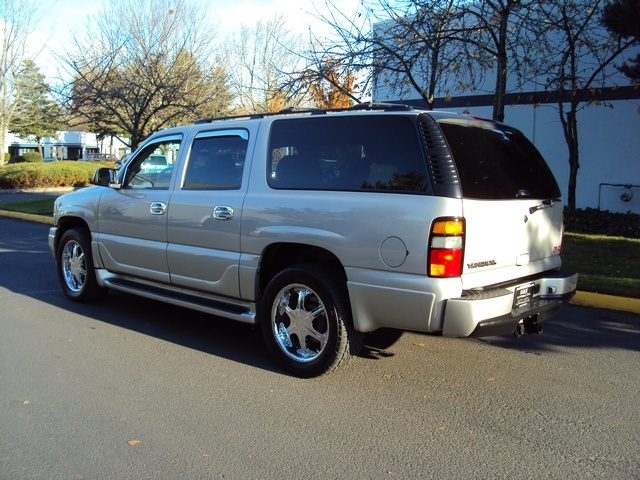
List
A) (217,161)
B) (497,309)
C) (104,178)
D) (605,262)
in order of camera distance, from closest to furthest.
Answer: (497,309)
(217,161)
(104,178)
(605,262)

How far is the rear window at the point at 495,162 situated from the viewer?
4.17 metres

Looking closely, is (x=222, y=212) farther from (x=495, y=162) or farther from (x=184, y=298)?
(x=495, y=162)

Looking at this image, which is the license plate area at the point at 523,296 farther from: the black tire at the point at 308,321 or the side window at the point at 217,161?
the side window at the point at 217,161

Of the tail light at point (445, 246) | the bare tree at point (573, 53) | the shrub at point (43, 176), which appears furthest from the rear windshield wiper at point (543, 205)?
the shrub at point (43, 176)

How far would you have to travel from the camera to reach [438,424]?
3.83 meters

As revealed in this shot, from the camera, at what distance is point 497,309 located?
4.03m

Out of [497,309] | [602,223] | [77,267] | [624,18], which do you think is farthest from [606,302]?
[77,267]

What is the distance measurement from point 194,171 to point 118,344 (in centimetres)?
176

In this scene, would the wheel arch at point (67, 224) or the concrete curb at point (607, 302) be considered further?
the wheel arch at point (67, 224)

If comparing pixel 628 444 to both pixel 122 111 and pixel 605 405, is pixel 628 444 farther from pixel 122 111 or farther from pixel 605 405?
pixel 122 111

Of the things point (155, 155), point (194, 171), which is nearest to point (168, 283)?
point (194, 171)

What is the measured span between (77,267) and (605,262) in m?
7.31

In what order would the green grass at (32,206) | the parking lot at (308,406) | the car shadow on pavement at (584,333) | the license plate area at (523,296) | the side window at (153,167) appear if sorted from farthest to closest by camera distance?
the green grass at (32,206) → the side window at (153,167) → the car shadow on pavement at (584,333) → the license plate area at (523,296) → the parking lot at (308,406)

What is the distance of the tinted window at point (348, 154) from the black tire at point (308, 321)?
741 mm
